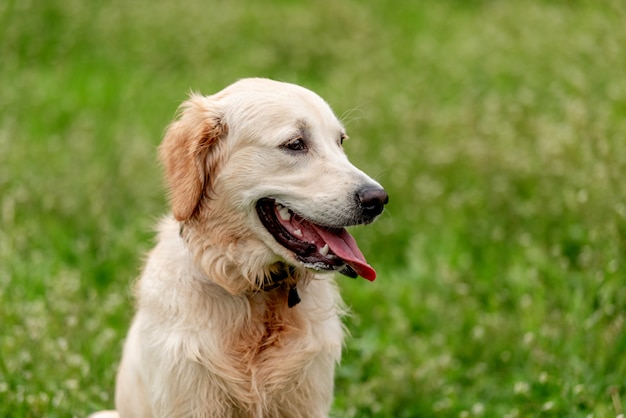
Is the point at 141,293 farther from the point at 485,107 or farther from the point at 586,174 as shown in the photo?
the point at 485,107

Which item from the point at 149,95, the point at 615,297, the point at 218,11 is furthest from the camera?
the point at 218,11

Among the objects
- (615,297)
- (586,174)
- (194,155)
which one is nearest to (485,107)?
(586,174)

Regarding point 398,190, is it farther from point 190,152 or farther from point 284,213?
point 190,152

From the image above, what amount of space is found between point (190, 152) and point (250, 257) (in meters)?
0.47

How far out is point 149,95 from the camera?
337 inches

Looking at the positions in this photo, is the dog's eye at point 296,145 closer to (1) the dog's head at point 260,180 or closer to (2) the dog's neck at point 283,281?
(1) the dog's head at point 260,180

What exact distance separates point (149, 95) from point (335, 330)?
17.4 feet

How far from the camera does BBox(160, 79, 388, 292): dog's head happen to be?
139 inches

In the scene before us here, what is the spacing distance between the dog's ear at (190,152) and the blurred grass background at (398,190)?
139 centimetres

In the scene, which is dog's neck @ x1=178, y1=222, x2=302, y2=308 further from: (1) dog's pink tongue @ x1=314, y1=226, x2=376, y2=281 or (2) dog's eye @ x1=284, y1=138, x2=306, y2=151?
(2) dog's eye @ x1=284, y1=138, x2=306, y2=151

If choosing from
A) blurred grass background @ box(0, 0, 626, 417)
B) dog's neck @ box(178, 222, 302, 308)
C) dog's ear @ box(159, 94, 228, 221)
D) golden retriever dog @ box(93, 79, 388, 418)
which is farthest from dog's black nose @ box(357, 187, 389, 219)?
blurred grass background @ box(0, 0, 626, 417)

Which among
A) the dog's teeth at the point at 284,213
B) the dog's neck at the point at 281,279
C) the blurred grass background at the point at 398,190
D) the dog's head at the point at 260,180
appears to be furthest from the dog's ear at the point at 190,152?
the blurred grass background at the point at 398,190

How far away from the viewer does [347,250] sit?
11.8ft

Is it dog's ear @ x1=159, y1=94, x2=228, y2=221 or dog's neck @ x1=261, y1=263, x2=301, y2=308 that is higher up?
dog's ear @ x1=159, y1=94, x2=228, y2=221
